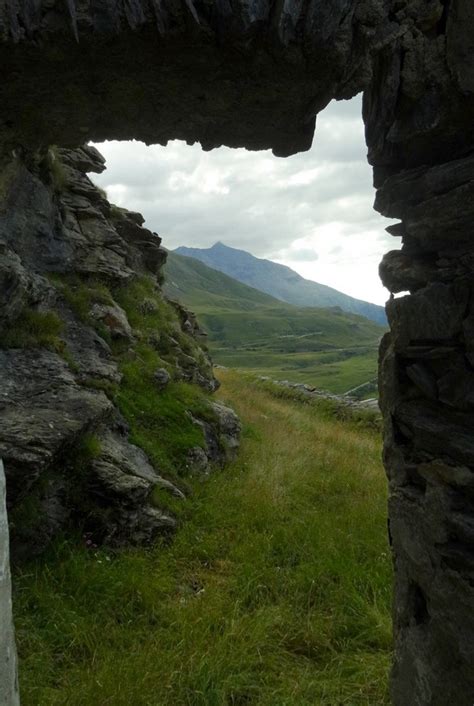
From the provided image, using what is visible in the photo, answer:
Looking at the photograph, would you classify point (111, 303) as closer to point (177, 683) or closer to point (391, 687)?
point (177, 683)

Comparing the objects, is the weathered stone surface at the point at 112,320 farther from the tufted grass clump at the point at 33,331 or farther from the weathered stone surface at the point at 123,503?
the weathered stone surface at the point at 123,503

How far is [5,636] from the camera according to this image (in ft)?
11.4

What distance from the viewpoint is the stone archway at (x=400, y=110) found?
372 centimetres

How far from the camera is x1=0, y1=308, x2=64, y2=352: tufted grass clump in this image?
29.1 feet

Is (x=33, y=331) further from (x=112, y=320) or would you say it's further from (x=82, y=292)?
(x=112, y=320)

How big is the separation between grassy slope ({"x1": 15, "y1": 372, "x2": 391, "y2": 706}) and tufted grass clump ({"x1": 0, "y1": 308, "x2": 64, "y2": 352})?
4127 millimetres

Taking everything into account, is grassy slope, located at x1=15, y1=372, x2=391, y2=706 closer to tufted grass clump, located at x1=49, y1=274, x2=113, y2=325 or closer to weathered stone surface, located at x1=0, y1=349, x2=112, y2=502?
weathered stone surface, located at x1=0, y1=349, x2=112, y2=502

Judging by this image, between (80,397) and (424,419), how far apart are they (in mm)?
6225

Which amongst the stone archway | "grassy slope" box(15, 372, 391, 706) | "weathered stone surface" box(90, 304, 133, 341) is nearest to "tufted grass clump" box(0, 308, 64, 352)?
"weathered stone surface" box(90, 304, 133, 341)

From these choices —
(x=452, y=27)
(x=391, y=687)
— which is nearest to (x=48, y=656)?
(x=391, y=687)

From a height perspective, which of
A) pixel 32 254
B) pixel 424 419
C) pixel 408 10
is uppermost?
pixel 408 10

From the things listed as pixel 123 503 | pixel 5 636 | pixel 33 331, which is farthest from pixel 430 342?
pixel 33 331

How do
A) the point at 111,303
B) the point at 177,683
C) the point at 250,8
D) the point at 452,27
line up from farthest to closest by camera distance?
the point at 111,303 → the point at 177,683 → the point at 452,27 → the point at 250,8

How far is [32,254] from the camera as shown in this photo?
1138cm
